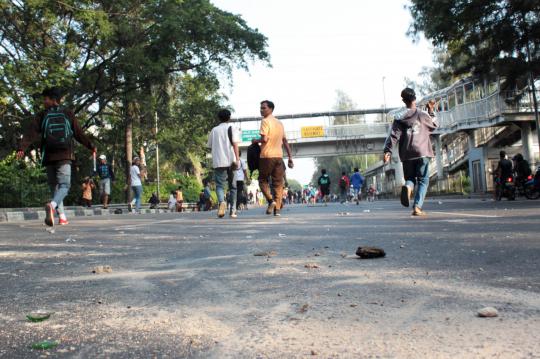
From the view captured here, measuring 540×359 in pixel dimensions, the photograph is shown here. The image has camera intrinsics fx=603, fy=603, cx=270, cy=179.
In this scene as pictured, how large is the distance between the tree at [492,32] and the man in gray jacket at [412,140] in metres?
9.25

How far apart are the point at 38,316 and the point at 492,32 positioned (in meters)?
18.1

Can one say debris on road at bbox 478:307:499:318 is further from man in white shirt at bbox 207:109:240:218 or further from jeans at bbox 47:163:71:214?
man in white shirt at bbox 207:109:240:218

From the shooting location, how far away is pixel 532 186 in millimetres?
19422

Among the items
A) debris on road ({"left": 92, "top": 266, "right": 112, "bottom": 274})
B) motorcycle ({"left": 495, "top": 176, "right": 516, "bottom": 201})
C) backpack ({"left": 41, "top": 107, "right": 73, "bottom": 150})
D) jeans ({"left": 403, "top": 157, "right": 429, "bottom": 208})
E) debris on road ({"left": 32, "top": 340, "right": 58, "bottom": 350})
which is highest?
backpack ({"left": 41, "top": 107, "right": 73, "bottom": 150})

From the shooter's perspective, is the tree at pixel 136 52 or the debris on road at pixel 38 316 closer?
the debris on road at pixel 38 316

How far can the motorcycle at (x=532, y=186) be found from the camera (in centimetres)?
1925

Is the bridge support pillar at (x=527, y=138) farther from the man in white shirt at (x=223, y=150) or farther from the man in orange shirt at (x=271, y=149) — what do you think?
the man in white shirt at (x=223, y=150)

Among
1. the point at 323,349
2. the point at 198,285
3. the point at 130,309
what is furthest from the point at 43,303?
the point at 323,349

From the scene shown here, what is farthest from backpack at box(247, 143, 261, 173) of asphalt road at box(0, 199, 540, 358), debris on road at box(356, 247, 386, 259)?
debris on road at box(356, 247, 386, 259)

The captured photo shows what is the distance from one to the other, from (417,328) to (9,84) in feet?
56.6

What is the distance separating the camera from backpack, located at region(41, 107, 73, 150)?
9.12 m

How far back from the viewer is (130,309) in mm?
2863

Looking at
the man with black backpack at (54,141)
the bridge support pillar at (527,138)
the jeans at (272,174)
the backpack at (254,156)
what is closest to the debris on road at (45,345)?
the man with black backpack at (54,141)

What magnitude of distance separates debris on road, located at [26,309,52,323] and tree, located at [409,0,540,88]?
55.6ft
